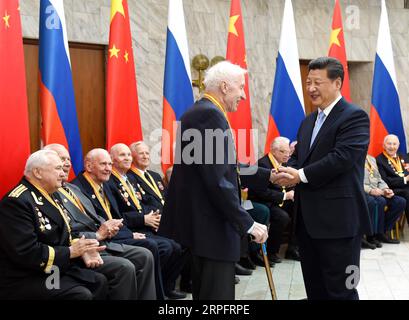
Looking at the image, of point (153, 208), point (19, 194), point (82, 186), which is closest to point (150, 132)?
point (153, 208)

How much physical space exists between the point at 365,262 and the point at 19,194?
4.03 meters

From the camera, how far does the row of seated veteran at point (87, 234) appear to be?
314 cm

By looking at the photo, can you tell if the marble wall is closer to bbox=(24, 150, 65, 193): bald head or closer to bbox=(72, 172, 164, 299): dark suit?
bbox=(72, 172, 164, 299): dark suit

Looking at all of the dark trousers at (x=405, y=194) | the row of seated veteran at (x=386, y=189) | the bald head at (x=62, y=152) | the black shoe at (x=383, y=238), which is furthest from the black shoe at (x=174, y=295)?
the dark trousers at (x=405, y=194)

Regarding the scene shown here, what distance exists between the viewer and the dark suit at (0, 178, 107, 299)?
310 centimetres

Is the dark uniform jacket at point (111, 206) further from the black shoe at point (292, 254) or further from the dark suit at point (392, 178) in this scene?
the dark suit at point (392, 178)

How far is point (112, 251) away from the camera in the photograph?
405 cm

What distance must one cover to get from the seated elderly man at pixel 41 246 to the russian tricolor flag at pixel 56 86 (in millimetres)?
1103

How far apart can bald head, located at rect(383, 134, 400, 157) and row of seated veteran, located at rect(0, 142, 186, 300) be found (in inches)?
136

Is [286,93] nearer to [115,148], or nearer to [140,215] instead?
[115,148]

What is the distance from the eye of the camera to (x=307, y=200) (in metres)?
3.26

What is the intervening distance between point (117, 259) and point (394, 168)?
4646mm

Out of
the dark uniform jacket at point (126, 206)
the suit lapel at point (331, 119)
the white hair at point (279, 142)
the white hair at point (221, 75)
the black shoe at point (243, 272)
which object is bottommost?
the black shoe at point (243, 272)

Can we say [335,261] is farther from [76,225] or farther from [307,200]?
[76,225]
